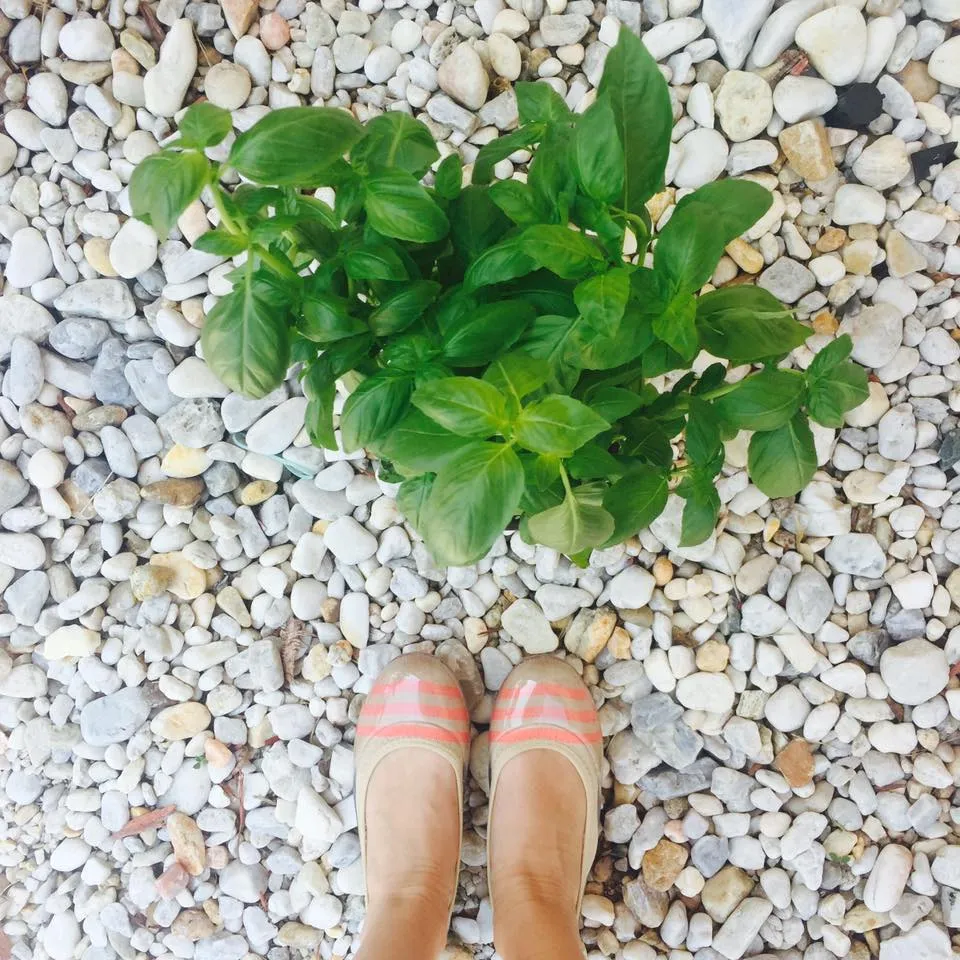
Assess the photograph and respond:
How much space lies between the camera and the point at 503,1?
1174mm

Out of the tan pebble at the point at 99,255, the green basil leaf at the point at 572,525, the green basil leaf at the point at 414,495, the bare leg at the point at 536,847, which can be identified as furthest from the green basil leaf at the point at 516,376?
the tan pebble at the point at 99,255

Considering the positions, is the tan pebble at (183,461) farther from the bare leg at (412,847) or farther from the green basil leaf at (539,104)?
the green basil leaf at (539,104)

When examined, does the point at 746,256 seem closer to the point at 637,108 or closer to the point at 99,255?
the point at 637,108

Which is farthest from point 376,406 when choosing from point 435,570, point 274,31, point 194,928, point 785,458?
point 194,928

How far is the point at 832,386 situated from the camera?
0.76 meters

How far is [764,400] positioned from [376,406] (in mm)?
334

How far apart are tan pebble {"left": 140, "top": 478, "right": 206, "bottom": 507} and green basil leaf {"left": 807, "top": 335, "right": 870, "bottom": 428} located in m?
0.85

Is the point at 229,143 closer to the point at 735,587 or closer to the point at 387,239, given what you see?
the point at 387,239

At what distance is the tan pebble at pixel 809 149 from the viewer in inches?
44.8

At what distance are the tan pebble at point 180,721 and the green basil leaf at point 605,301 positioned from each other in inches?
34.9

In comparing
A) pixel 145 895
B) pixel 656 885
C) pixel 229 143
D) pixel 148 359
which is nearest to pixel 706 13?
pixel 229 143

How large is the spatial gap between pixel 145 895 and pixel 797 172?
1.35 m

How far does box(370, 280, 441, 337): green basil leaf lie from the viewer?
0.71 metres

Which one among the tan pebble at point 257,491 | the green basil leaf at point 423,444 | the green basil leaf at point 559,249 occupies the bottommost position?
the tan pebble at point 257,491
